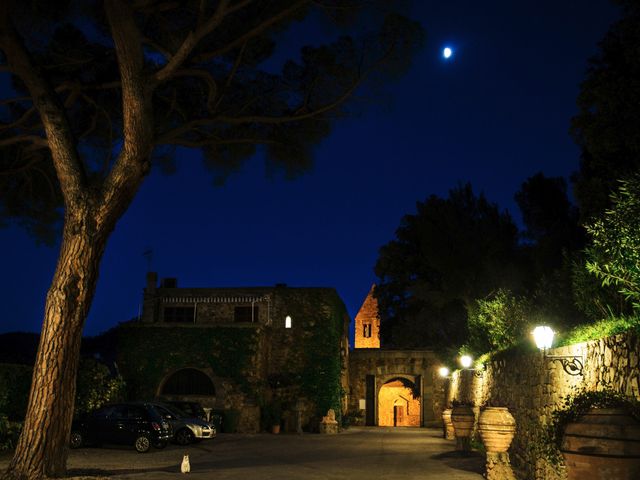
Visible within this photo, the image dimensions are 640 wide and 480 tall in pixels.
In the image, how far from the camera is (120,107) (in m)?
12.5

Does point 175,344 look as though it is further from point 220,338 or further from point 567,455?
point 567,455

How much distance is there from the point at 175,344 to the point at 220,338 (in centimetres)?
166

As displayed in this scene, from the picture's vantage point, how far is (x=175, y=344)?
73.6 feet

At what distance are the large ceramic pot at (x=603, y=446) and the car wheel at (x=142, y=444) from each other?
11.0m

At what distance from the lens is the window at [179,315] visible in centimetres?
2448

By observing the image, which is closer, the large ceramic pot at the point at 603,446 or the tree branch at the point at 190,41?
the large ceramic pot at the point at 603,446

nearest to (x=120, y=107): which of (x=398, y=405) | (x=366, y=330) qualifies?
(x=398, y=405)

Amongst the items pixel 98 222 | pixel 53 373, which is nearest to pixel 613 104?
pixel 98 222

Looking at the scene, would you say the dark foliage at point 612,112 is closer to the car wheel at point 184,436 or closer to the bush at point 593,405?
the bush at point 593,405

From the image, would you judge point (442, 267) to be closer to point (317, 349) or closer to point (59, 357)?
point (317, 349)

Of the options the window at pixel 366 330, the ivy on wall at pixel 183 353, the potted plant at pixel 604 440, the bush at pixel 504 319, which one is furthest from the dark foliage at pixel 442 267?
the potted plant at pixel 604 440

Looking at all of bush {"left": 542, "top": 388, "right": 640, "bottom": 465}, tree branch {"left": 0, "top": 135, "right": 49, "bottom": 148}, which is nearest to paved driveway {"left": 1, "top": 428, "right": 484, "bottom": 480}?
bush {"left": 542, "top": 388, "right": 640, "bottom": 465}

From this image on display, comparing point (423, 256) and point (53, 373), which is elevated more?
point (423, 256)

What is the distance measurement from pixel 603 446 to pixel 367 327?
38.1 m
